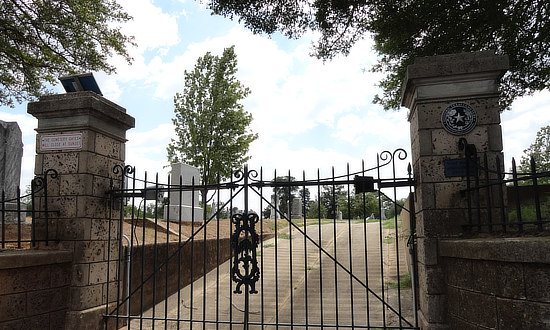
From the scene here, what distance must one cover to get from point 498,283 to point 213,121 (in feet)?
63.7

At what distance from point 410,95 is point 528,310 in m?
2.53

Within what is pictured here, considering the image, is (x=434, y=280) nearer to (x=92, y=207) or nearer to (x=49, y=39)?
(x=92, y=207)

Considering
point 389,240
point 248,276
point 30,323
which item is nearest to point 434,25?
point 389,240

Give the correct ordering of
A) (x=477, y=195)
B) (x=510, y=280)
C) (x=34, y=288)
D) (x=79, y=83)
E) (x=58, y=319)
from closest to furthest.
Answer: (x=510, y=280) < (x=477, y=195) < (x=34, y=288) < (x=58, y=319) < (x=79, y=83)

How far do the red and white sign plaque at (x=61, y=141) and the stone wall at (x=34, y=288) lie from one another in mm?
1416

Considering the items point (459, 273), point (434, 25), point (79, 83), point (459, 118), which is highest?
point (434, 25)

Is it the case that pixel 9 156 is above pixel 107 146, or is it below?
above

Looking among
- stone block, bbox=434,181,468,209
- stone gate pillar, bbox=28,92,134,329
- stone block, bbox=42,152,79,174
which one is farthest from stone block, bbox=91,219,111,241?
stone block, bbox=434,181,468,209

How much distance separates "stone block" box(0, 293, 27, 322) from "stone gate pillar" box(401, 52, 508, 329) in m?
4.51

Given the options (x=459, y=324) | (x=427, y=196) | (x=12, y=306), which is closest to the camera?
(x=459, y=324)

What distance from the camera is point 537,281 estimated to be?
2.66 meters

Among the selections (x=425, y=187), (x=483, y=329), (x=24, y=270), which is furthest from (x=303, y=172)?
(x=24, y=270)

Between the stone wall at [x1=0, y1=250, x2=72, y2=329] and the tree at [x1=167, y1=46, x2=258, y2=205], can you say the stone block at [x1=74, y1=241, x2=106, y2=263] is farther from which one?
the tree at [x1=167, y1=46, x2=258, y2=205]

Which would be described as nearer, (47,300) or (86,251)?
(47,300)
